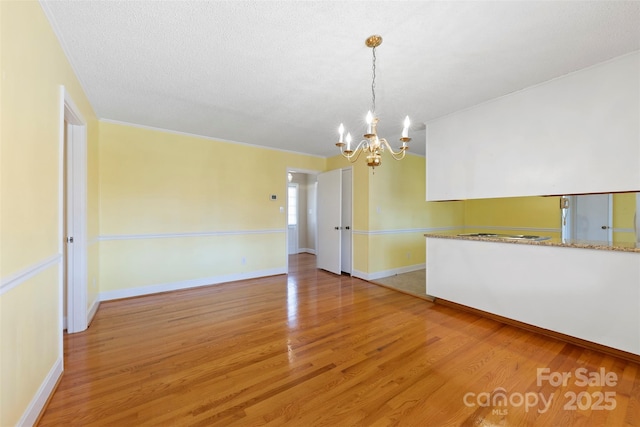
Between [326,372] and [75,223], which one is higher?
[75,223]

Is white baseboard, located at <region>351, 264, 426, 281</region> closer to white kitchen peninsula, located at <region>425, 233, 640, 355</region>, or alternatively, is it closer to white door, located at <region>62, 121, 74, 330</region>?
white kitchen peninsula, located at <region>425, 233, 640, 355</region>

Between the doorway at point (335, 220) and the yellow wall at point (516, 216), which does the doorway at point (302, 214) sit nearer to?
the doorway at point (335, 220)

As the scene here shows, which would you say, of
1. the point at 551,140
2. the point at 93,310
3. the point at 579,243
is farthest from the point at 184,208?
the point at 579,243

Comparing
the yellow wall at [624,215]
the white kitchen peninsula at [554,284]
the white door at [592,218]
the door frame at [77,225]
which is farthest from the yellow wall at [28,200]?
the yellow wall at [624,215]

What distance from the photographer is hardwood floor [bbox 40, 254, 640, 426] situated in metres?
1.52

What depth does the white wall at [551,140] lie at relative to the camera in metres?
2.10

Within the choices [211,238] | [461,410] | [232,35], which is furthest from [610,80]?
[211,238]

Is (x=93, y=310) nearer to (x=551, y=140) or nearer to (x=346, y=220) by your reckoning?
(x=346, y=220)

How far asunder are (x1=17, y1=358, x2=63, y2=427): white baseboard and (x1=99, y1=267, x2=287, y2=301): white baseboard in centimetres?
180

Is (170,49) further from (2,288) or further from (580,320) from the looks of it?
(580,320)

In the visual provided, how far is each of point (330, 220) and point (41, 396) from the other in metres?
4.21

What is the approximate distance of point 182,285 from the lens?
3.96 meters

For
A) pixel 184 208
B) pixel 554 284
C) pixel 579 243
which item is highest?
pixel 184 208

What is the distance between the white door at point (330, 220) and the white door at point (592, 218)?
3.96 meters
